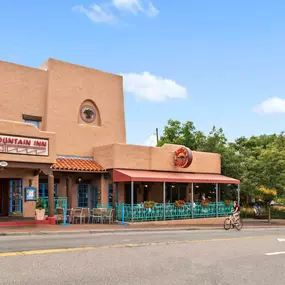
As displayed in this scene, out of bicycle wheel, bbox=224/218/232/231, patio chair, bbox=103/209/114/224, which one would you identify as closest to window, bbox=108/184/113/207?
patio chair, bbox=103/209/114/224

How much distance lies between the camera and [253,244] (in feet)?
46.4

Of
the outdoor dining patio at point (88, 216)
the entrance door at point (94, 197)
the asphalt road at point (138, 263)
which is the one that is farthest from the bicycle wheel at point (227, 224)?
the asphalt road at point (138, 263)

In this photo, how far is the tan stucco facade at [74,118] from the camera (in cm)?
2316

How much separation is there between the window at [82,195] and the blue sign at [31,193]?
3.85 m

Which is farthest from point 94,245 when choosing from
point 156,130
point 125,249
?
point 156,130

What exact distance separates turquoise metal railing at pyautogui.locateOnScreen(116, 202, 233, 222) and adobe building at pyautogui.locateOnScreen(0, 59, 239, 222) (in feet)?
3.69

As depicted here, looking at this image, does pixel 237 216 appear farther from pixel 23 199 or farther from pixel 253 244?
pixel 23 199

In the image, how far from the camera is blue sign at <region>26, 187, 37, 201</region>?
2131 cm

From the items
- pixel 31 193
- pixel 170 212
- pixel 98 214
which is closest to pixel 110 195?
pixel 98 214

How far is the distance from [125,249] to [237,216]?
38.3 ft

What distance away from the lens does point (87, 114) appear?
26.3 meters

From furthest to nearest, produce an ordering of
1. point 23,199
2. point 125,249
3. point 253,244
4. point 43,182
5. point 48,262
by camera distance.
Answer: point 43,182
point 23,199
point 253,244
point 125,249
point 48,262

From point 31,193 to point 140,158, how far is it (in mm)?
6690

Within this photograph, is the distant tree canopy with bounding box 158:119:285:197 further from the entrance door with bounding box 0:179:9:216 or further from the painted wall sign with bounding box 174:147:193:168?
the entrance door with bounding box 0:179:9:216
